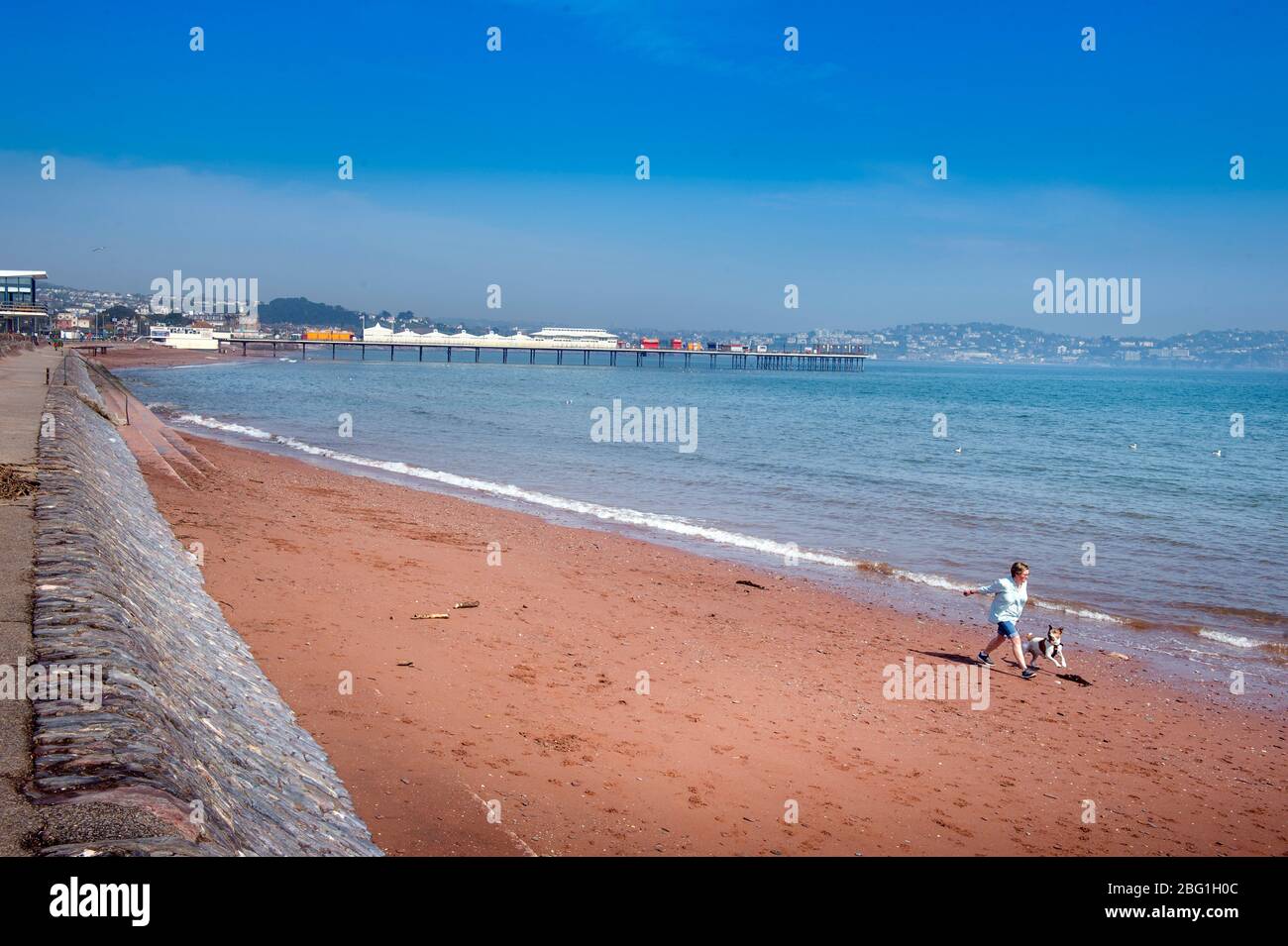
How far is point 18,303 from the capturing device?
314 ft

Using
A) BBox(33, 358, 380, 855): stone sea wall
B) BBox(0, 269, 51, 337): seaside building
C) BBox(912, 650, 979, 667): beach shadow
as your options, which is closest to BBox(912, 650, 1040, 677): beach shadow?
BBox(912, 650, 979, 667): beach shadow

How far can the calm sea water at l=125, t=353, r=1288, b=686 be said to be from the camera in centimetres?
1574

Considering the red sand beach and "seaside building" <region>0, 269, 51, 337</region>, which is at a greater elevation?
"seaside building" <region>0, 269, 51, 337</region>

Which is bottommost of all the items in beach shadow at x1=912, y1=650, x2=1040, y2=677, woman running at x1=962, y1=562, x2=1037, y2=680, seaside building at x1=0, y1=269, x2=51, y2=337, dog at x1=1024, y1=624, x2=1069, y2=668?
beach shadow at x1=912, y1=650, x2=1040, y2=677

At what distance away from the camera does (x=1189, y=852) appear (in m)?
7.18

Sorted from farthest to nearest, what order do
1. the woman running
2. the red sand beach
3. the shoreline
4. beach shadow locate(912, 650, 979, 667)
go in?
the shoreline → beach shadow locate(912, 650, 979, 667) → the woman running → the red sand beach

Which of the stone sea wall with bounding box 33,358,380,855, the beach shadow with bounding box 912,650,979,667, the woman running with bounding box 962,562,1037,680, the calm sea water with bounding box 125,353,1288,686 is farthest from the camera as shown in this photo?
the calm sea water with bounding box 125,353,1288,686

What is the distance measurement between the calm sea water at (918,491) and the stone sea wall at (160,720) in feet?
36.1

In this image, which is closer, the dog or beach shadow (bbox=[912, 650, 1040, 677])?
the dog

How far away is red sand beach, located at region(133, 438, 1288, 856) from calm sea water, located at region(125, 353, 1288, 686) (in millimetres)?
3038

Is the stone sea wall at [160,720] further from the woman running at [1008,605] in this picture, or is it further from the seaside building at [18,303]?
the seaside building at [18,303]

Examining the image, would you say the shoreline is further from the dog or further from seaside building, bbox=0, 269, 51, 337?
seaside building, bbox=0, 269, 51, 337
